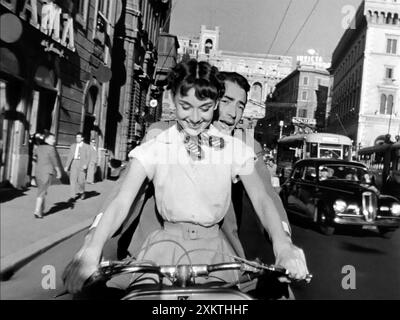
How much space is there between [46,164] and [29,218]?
43cm

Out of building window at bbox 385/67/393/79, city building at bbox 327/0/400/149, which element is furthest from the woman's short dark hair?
building window at bbox 385/67/393/79

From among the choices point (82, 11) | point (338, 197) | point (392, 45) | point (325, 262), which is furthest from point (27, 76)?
point (338, 197)

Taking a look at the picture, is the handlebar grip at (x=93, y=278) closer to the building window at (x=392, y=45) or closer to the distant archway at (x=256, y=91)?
the distant archway at (x=256, y=91)

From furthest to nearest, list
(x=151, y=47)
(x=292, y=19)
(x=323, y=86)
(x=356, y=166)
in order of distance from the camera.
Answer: (x=356, y=166) < (x=323, y=86) < (x=151, y=47) < (x=292, y=19)

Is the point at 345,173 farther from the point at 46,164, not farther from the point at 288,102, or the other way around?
the point at 46,164

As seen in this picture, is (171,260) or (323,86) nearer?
(171,260)

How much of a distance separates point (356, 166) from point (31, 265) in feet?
22.1

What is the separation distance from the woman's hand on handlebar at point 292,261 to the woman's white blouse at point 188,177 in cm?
27

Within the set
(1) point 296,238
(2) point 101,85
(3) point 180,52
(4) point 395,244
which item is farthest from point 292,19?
(4) point 395,244

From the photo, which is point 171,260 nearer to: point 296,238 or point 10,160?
point 10,160

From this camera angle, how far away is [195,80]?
68.4 inches

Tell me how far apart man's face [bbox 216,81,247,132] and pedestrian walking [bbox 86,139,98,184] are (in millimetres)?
734

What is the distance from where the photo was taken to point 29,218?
6.82 feet

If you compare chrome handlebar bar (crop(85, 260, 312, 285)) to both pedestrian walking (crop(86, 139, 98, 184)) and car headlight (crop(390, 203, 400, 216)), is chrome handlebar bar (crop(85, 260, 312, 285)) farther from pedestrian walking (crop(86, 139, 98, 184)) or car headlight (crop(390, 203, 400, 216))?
car headlight (crop(390, 203, 400, 216))
